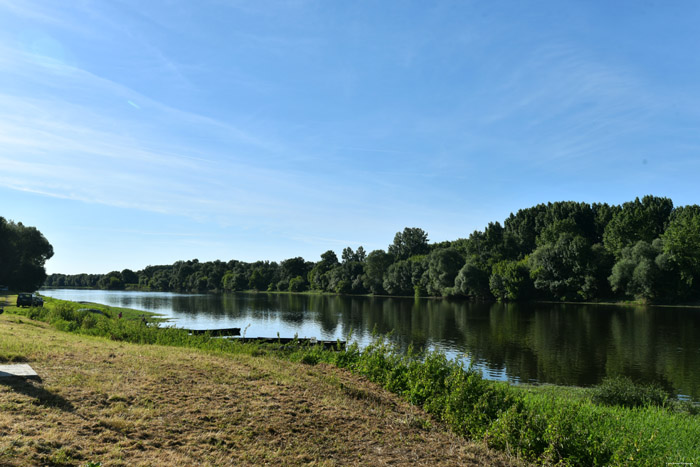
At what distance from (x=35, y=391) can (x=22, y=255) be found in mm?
115009

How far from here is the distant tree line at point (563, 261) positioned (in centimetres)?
7262

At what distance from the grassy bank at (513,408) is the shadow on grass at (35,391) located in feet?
8.94

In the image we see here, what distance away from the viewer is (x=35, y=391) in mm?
8992

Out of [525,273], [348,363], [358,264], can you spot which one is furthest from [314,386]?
[358,264]

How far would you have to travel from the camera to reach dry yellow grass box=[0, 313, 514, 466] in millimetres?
7020

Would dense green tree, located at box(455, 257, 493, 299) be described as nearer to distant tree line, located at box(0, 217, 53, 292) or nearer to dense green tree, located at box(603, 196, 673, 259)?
dense green tree, located at box(603, 196, 673, 259)

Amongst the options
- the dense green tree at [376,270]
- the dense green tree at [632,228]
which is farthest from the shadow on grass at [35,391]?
the dense green tree at [376,270]

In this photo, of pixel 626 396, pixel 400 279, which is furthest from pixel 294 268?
pixel 626 396

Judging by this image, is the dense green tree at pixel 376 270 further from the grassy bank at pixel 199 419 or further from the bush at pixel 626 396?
the grassy bank at pixel 199 419

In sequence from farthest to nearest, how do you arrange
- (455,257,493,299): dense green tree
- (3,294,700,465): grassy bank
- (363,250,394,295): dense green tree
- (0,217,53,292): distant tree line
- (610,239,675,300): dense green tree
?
(363,250,394,295): dense green tree, (455,257,493,299): dense green tree, (0,217,53,292): distant tree line, (610,239,675,300): dense green tree, (3,294,700,465): grassy bank

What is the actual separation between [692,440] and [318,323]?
42030 millimetres

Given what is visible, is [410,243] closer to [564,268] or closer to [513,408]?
[564,268]

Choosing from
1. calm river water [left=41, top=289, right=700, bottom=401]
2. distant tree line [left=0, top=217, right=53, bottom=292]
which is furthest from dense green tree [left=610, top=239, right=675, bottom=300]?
distant tree line [left=0, top=217, right=53, bottom=292]

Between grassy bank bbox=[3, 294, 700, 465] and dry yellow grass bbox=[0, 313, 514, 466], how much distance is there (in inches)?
16.3
